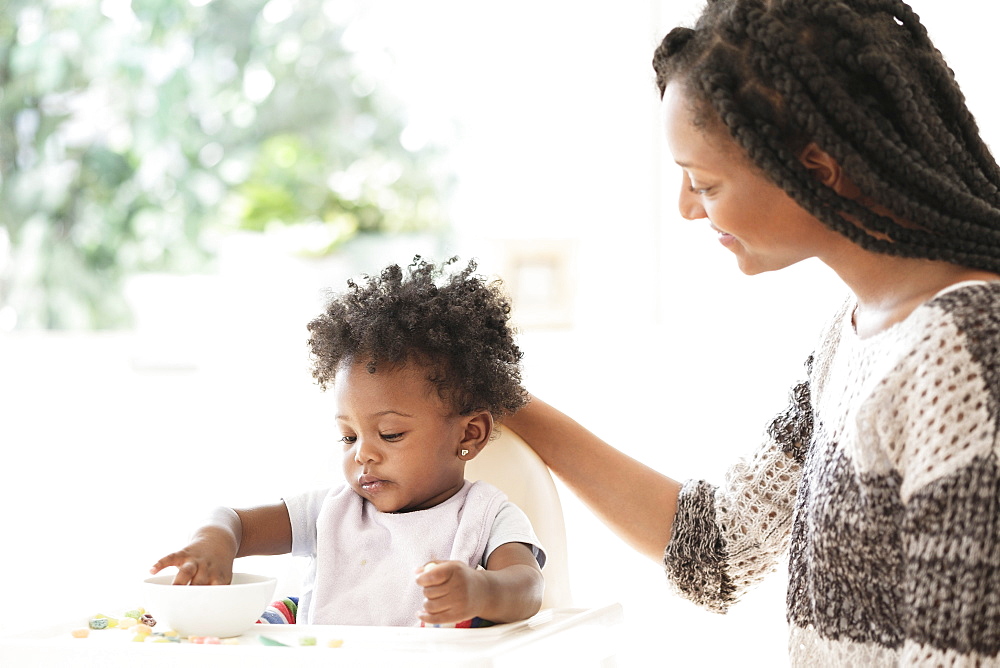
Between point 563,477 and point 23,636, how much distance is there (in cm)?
59

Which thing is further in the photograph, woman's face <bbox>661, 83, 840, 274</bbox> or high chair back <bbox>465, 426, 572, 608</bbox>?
high chair back <bbox>465, 426, 572, 608</bbox>

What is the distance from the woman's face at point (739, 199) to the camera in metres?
0.90

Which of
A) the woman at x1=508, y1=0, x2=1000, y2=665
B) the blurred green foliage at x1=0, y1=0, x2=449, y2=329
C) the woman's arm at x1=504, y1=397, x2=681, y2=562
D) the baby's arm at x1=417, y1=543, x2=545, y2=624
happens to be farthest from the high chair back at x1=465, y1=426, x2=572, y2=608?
the blurred green foliage at x1=0, y1=0, x2=449, y2=329

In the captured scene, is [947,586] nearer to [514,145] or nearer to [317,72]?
[514,145]

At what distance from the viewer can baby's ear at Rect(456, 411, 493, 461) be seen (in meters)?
1.15

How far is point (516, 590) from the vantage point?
0.93 metres

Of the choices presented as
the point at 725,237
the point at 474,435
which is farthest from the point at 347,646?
the point at 725,237

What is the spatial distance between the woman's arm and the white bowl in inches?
16.9

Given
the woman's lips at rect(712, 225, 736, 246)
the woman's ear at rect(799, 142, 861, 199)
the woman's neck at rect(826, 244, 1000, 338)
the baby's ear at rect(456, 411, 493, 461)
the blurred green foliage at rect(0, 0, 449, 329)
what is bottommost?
the baby's ear at rect(456, 411, 493, 461)

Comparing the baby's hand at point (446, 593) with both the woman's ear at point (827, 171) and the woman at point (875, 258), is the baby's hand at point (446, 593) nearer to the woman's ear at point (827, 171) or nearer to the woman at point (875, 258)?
the woman at point (875, 258)

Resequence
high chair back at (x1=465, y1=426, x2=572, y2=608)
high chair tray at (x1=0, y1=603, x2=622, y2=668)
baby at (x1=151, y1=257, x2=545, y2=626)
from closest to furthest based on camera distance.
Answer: high chair tray at (x1=0, y1=603, x2=622, y2=668), baby at (x1=151, y1=257, x2=545, y2=626), high chair back at (x1=465, y1=426, x2=572, y2=608)

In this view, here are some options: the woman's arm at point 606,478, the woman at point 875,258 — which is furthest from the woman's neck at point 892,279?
the woman's arm at point 606,478

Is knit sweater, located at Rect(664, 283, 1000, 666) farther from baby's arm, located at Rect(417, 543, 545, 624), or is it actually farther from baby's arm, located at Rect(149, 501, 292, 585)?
baby's arm, located at Rect(149, 501, 292, 585)

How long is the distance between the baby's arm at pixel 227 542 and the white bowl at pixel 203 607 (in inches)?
2.7
